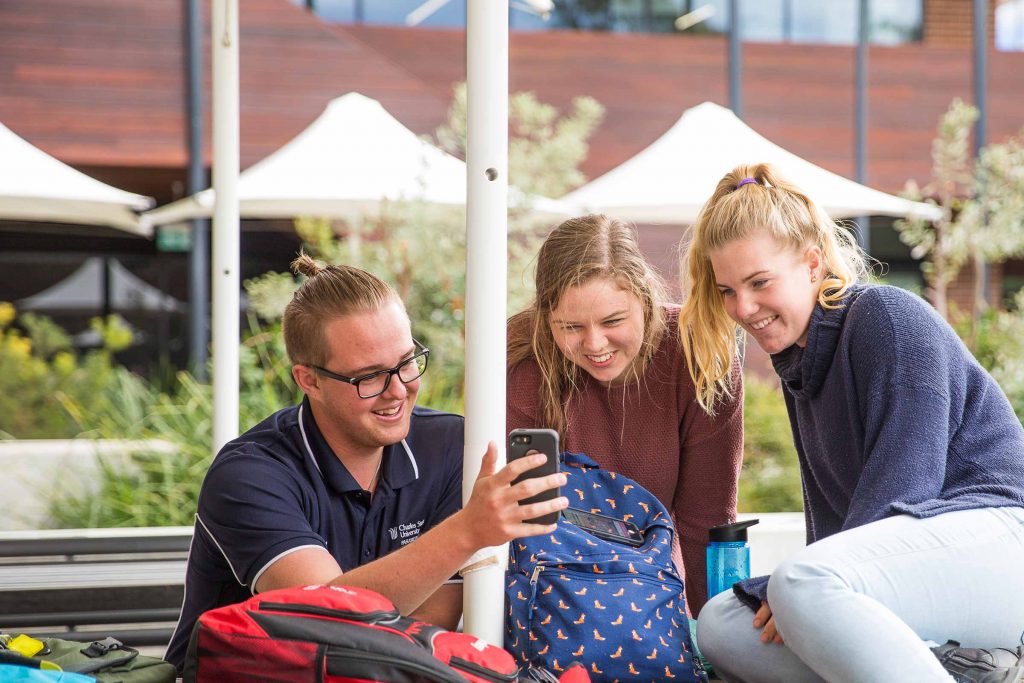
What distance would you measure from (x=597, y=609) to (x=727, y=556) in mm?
577

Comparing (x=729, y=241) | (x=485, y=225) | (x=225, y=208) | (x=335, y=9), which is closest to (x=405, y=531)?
(x=485, y=225)

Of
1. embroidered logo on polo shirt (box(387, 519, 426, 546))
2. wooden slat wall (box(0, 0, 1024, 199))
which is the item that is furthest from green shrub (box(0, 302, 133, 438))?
embroidered logo on polo shirt (box(387, 519, 426, 546))

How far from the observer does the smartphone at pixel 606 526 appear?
2.57 metres

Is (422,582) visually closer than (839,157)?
Yes

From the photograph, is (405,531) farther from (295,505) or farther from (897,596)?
(897,596)

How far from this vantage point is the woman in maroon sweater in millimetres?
3035

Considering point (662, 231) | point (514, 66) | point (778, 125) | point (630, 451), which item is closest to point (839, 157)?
point (778, 125)

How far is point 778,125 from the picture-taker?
1361cm

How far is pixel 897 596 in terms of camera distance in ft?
7.59

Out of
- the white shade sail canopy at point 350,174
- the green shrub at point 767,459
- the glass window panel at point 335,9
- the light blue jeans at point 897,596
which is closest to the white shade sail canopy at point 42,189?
the white shade sail canopy at point 350,174

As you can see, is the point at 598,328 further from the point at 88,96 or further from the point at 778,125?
the point at 778,125

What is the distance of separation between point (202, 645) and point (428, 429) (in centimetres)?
90

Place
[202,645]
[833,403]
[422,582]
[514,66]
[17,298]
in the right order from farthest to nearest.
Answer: [514,66]
[17,298]
[833,403]
[422,582]
[202,645]

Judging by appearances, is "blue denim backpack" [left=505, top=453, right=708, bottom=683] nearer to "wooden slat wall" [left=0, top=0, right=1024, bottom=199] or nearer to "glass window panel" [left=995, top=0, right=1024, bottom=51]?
"wooden slat wall" [left=0, top=0, right=1024, bottom=199]
